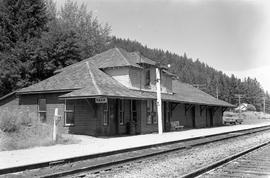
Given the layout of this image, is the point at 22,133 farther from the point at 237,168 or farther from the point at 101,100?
the point at 237,168

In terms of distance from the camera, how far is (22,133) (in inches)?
650

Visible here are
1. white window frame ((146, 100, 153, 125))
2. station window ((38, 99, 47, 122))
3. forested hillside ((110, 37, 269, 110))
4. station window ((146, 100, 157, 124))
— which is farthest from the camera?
forested hillside ((110, 37, 269, 110))

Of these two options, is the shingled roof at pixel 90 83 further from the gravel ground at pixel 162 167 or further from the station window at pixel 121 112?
the gravel ground at pixel 162 167

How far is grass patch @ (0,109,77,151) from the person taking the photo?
1514 cm

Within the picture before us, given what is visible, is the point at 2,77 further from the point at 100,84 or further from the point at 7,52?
the point at 100,84

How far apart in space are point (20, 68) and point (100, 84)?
14.2 meters

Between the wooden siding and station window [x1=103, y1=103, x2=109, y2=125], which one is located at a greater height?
the wooden siding

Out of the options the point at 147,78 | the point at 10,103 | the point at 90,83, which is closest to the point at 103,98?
the point at 90,83

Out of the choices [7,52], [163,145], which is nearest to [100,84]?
[163,145]

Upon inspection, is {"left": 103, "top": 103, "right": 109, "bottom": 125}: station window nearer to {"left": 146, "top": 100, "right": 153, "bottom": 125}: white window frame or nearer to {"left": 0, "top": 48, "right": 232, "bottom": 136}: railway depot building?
{"left": 0, "top": 48, "right": 232, "bottom": 136}: railway depot building

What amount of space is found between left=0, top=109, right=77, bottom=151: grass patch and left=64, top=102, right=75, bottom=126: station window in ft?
14.4

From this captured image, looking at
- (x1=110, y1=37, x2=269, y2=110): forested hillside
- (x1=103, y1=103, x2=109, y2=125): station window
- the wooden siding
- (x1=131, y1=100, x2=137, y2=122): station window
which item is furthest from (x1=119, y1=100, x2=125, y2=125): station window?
(x1=110, y1=37, x2=269, y2=110): forested hillside

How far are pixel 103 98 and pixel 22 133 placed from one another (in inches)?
218

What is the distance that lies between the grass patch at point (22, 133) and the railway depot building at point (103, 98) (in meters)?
3.66
